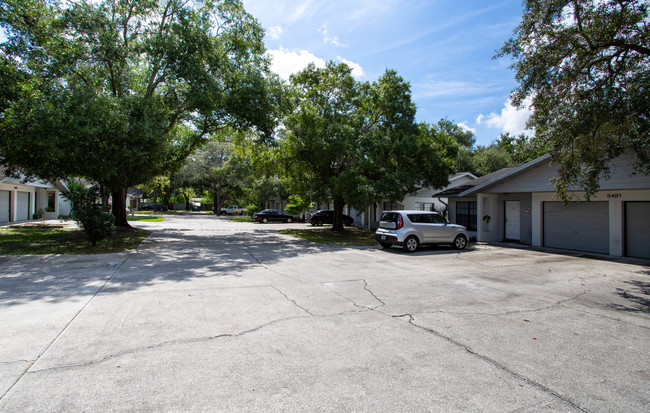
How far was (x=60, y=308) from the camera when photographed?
5.77m

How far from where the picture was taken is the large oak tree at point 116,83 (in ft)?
39.7

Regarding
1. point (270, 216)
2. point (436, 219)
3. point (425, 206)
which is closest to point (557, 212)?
point (436, 219)

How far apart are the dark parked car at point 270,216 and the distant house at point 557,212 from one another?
65.7ft

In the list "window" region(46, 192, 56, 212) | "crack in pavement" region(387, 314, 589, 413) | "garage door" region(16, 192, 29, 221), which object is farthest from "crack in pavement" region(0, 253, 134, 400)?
"window" region(46, 192, 56, 212)

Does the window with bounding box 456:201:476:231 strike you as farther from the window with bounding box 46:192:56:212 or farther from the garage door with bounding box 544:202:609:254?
the window with bounding box 46:192:56:212

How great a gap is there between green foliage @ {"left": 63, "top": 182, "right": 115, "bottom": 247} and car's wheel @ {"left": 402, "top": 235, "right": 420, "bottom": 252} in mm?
11798

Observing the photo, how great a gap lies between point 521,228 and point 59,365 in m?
18.9

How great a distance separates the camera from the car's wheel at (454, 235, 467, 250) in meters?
15.1

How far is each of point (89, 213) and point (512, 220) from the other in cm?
1952

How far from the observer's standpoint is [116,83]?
17.7m

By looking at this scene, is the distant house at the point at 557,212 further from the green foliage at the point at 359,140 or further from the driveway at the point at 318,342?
the driveway at the point at 318,342

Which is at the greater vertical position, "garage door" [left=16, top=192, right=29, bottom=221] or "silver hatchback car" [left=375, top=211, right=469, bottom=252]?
"garage door" [left=16, top=192, right=29, bottom=221]

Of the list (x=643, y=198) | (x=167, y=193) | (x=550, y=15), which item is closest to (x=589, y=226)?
(x=643, y=198)

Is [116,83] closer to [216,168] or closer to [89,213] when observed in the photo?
[89,213]
